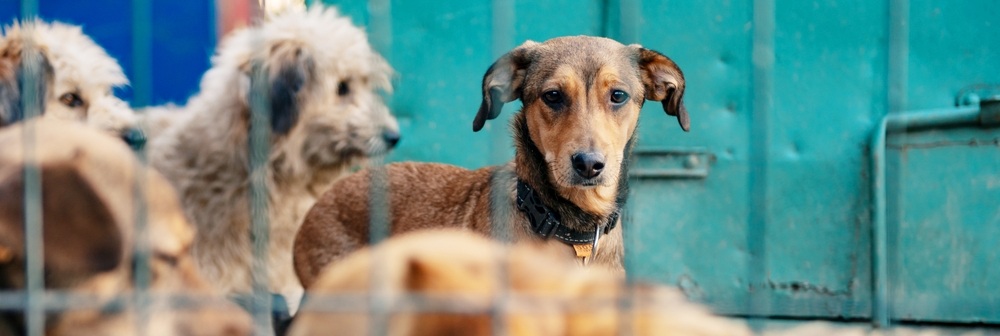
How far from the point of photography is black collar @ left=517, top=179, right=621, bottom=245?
2.47 m

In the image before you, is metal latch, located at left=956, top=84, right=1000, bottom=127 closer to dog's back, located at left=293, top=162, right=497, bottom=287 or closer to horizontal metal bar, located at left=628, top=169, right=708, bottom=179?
horizontal metal bar, located at left=628, top=169, right=708, bottom=179

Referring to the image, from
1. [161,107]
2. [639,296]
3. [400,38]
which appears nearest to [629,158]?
[400,38]

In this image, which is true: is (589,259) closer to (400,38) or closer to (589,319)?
(400,38)

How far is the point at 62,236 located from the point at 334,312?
0.42 metres

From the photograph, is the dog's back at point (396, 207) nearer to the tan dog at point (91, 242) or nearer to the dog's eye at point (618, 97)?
the dog's eye at point (618, 97)

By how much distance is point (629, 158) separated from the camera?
2.75 metres

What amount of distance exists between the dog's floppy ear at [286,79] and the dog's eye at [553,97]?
0.92m

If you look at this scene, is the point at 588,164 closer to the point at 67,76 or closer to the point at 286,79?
the point at 286,79

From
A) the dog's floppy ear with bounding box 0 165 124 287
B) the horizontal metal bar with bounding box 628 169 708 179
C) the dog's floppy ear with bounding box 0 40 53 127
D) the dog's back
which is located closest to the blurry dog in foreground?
the dog's floppy ear with bounding box 0 165 124 287

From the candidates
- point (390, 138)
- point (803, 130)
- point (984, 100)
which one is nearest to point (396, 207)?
point (390, 138)

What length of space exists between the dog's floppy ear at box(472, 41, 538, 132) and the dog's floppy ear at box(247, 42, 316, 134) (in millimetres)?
772

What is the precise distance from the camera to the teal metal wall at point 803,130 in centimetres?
317

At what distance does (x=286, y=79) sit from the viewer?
3021 millimetres

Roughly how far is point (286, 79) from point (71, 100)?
29.1 inches
